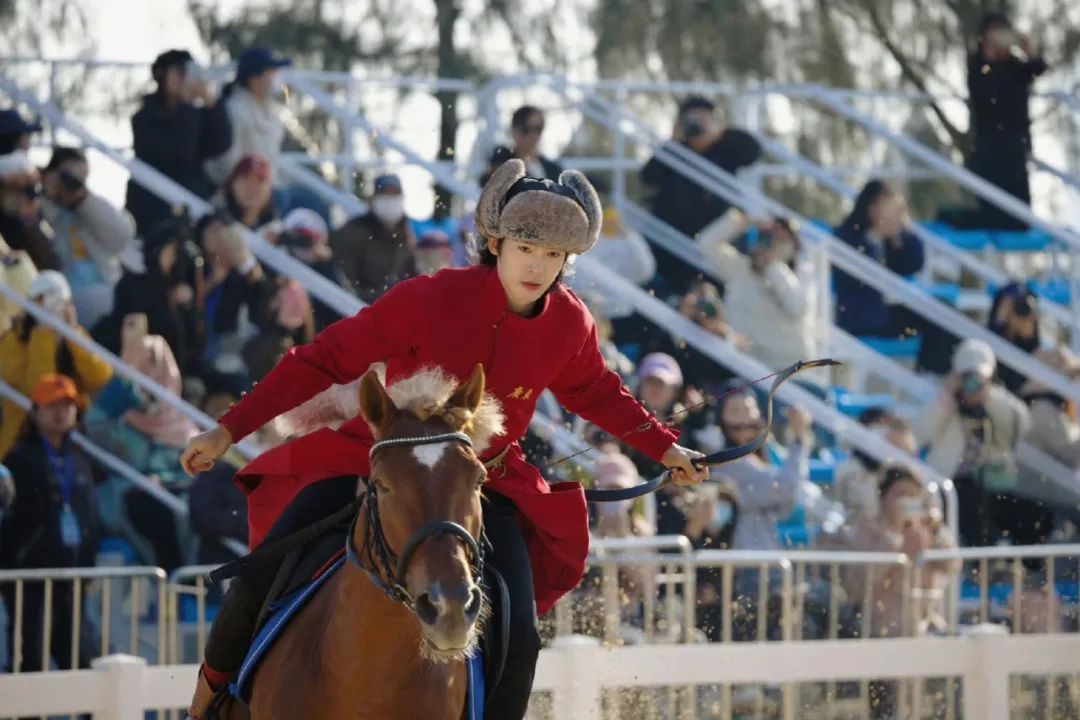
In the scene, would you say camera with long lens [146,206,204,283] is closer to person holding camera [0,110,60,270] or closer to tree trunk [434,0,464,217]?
person holding camera [0,110,60,270]

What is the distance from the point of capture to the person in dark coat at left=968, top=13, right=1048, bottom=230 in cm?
1406

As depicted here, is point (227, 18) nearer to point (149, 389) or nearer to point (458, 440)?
point (149, 389)

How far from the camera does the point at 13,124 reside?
10977mm

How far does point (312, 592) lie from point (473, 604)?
0.98 metres

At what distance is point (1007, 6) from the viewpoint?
1725cm

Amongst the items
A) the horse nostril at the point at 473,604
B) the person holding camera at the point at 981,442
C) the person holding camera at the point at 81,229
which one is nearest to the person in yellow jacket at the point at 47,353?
the person holding camera at the point at 81,229

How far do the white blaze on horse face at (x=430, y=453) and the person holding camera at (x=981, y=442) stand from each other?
7088mm

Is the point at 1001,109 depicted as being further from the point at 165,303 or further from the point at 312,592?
the point at 312,592

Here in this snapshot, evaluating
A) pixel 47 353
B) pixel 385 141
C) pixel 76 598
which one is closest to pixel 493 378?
pixel 76 598

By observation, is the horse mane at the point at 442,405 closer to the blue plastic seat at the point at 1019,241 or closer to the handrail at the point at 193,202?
the handrail at the point at 193,202

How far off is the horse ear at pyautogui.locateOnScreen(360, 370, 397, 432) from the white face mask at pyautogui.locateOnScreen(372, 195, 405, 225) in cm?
623

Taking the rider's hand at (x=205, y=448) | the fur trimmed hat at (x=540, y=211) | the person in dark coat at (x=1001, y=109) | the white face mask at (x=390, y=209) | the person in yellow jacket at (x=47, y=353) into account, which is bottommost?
the rider's hand at (x=205, y=448)

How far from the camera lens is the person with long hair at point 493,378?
5637mm

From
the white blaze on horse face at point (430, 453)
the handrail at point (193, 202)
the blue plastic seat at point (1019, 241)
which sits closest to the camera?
the white blaze on horse face at point (430, 453)
